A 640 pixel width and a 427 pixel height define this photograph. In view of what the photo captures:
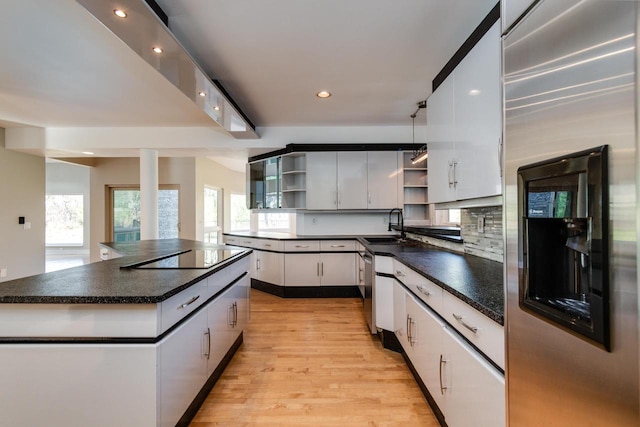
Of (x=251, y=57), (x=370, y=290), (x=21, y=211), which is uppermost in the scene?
(x=251, y=57)

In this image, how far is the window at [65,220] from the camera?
853 cm

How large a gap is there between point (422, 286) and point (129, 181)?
6.80 metres

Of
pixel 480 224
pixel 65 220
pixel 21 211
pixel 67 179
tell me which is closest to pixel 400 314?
pixel 480 224

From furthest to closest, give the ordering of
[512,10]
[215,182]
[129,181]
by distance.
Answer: [215,182], [129,181], [512,10]

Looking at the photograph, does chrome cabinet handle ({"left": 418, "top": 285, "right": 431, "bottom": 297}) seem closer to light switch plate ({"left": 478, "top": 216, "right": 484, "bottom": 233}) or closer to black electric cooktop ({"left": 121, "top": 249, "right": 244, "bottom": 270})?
light switch plate ({"left": 478, "top": 216, "right": 484, "bottom": 233})

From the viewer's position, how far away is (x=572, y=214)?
2.15ft

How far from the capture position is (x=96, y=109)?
3555 millimetres

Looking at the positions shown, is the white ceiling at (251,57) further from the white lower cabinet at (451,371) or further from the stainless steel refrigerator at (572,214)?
the white lower cabinet at (451,371)

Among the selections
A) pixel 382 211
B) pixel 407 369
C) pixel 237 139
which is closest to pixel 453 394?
pixel 407 369

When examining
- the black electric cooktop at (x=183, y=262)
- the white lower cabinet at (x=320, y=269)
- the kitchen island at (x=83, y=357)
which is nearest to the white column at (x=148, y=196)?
the white lower cabinet at (x=320, y=269)

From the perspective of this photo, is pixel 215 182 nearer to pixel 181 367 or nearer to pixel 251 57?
pixel 251 57

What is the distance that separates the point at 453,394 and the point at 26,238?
6342 mm

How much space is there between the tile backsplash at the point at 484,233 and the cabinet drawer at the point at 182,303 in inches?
78.1

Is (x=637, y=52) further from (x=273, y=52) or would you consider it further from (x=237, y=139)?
(x=237, y=139)
